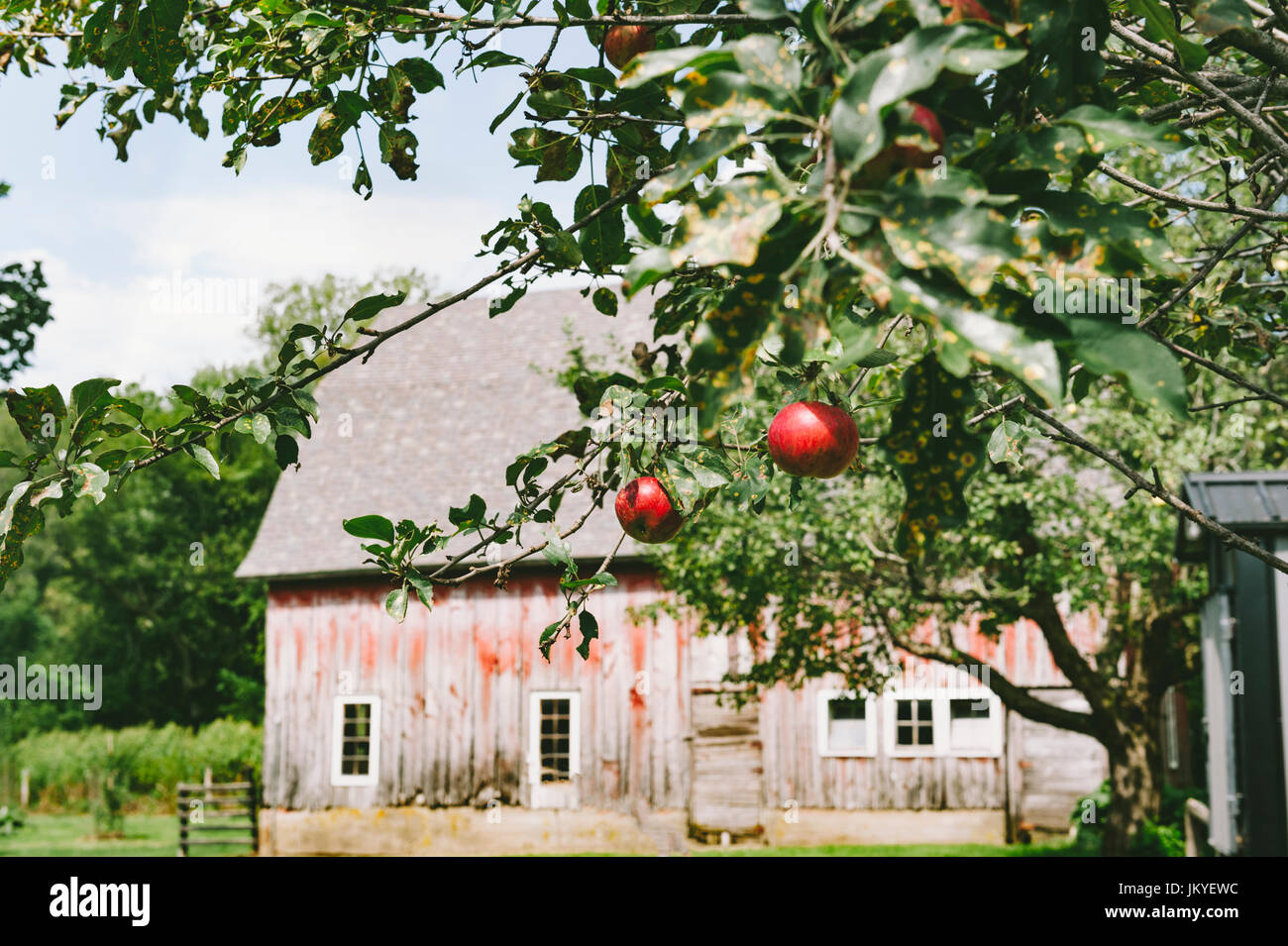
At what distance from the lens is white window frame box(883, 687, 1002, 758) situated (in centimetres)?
1575

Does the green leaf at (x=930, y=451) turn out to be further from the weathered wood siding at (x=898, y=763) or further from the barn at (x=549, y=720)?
the weathered wood siding at (x=898, y=763)

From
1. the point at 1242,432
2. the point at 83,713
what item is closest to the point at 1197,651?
the point at 1242,432

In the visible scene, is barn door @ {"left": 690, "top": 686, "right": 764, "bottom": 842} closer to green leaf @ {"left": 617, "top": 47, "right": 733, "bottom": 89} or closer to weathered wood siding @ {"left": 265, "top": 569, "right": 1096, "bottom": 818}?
weathered wood siding @ {"left": 265, "top": 569, "right": 1096, "bottom": 818}

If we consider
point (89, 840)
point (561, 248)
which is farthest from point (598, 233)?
point (89, 840)

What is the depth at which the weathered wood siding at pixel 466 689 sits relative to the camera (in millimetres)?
16766

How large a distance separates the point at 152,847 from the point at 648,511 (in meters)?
20.7

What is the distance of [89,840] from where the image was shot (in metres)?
21.3

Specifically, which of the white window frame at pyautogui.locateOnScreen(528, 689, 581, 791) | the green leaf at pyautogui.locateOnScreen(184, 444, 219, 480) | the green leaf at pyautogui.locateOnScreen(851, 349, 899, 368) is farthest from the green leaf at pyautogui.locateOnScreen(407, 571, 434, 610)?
the white window frame at pyautogui.locateOnScreen(528, 689, 581, 791)

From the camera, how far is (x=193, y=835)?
20.5m

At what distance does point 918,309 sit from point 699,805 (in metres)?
16.0

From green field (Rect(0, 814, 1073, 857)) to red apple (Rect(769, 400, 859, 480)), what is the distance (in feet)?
44.1
